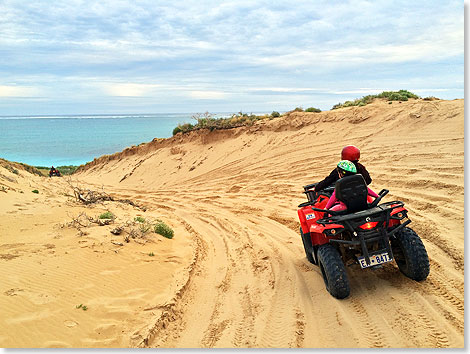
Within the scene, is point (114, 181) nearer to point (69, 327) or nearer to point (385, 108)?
point (385, 108)

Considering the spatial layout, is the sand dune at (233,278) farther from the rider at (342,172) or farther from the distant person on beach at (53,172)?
the distant person on beach at (53,172)

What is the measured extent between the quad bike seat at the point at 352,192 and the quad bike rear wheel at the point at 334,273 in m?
0.62

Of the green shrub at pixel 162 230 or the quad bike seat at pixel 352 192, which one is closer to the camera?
the quad bike seat at pixel 352 192

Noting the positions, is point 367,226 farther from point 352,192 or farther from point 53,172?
point 53,172

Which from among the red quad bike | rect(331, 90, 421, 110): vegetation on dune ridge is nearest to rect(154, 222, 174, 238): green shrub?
the red quad bike

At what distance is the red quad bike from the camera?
471cm

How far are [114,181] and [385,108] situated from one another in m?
18.8

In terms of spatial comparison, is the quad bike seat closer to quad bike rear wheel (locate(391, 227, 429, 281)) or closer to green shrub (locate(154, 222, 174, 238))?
quad bike rear wheel (locate(391, 227, 429, 281))

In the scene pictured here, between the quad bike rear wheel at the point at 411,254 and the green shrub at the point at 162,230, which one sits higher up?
the quad bike rear wheel at the point at 411,254

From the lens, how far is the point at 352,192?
484 cm

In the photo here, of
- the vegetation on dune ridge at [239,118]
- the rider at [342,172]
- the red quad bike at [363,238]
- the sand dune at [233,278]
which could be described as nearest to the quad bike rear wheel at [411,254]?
the red quad bike at [363,238]

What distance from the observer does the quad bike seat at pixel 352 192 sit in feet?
15.8

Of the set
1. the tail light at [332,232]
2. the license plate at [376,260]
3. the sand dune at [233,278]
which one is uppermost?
the tail light at [332,232]

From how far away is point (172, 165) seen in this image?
24.7 meters
